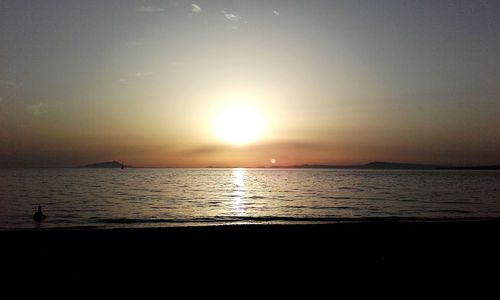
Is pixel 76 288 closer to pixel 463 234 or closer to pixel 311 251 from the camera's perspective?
pixel 311 251

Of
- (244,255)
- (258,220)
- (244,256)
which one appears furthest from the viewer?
(258,220)

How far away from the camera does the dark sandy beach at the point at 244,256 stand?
35.4ft

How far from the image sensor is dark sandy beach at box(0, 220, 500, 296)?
1080 cm

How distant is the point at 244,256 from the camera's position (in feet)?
44.3

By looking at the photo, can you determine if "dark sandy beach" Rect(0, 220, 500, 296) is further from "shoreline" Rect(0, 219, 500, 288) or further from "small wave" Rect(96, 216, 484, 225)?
"small wave" Rect(96, 216, 484, 225)

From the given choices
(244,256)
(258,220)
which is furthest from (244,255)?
(258,220)

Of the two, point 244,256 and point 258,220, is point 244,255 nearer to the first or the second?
point 244,256

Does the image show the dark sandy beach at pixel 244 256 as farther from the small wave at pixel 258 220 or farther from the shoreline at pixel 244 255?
the small wave at pixel 258 220

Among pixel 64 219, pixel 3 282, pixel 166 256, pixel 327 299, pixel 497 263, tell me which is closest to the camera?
pixel 327 299

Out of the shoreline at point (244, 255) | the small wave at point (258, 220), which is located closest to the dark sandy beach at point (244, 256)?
the shoreline at point (244, 255)

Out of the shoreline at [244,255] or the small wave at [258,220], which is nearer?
the shoreline at [244,255]

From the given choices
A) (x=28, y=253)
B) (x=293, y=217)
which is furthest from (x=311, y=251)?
(x=293, y=217)

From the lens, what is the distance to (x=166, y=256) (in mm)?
13625

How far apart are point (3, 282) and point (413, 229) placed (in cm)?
1924
